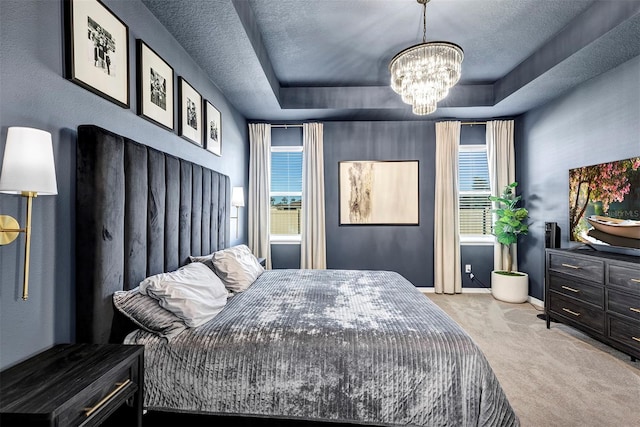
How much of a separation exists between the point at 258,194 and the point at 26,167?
131 inches

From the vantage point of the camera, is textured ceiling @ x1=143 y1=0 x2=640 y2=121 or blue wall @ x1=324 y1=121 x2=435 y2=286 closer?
textured ceiling @ x1=143 y1=0 x2=640 y2=121

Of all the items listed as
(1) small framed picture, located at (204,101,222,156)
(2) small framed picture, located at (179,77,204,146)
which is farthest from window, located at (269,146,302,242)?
(2) small framed picture, located at (179,77,204,146)

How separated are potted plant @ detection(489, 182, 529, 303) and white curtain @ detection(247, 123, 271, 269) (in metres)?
3.33

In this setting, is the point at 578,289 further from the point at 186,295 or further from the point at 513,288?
the point at 186,295

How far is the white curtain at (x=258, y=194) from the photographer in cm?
431

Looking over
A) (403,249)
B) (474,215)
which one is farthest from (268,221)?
(474,215)

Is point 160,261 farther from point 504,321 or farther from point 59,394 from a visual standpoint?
point 504,321

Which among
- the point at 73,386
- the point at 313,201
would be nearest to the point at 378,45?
the point at 313,201

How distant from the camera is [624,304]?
2.29 m

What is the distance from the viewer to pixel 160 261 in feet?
6.32

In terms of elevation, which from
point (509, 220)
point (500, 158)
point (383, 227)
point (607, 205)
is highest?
point (500, 158)

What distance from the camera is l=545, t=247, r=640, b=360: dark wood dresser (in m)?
2.25

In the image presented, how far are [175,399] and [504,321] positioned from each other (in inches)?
134

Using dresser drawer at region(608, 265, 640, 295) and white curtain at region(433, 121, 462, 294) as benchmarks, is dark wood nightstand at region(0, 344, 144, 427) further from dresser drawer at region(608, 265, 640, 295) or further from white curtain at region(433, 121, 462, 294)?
white curtain at region(433, 121, 462, 294)
